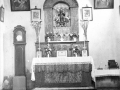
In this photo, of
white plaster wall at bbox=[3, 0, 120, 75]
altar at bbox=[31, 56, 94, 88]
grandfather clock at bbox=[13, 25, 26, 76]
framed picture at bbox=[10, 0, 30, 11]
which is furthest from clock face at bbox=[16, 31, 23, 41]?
altar at bbox=[31, 56, 94, 88]

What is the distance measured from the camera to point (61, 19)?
10.2 metres

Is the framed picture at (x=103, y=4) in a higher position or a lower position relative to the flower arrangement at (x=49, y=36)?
higher

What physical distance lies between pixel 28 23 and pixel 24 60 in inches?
61.9

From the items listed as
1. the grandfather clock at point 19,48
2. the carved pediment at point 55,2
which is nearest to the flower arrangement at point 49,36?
the grandfather clock at point 19,48

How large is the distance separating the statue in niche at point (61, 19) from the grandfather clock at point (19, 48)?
1457 millimetres

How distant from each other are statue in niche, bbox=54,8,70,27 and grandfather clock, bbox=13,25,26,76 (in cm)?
146

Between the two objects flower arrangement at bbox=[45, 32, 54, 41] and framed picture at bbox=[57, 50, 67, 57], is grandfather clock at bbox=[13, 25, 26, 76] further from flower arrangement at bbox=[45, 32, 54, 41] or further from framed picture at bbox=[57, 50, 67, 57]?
framed picture at bbox=[57, 50, 67, 57]

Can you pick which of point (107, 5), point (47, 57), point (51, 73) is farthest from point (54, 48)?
point (107, 5)

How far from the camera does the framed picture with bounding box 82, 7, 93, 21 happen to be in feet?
33.6

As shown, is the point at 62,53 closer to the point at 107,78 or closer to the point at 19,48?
the point at 19,48

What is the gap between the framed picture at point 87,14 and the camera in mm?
10227

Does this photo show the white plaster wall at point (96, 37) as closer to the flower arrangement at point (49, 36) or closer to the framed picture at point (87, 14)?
the framed picture at point (87, 14)

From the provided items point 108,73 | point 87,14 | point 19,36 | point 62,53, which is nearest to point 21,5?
point 19,36

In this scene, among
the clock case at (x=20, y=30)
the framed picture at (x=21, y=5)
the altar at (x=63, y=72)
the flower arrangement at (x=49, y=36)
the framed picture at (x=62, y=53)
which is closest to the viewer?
the altar at (x=63, y=72)
